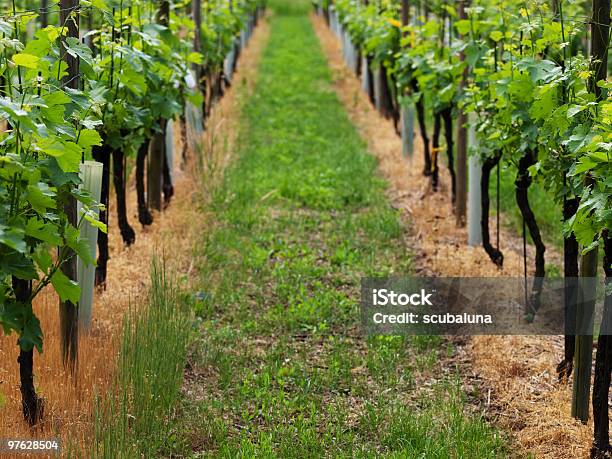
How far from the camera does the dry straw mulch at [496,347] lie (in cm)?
447

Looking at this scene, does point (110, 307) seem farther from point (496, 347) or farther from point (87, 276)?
point (496, 347)

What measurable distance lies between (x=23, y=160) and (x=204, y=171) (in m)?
5.08

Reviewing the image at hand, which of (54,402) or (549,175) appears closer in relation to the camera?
(54,402)

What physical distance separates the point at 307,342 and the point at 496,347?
3.74ft

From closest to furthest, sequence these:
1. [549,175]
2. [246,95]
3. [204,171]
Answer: [549,175] < [204,171] < [246,95]

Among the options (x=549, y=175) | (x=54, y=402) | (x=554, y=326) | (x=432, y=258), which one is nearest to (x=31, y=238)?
(x=54, y=402)

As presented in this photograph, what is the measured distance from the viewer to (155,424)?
4258mm

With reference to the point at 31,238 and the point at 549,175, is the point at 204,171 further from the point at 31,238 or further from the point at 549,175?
the point at 31,238

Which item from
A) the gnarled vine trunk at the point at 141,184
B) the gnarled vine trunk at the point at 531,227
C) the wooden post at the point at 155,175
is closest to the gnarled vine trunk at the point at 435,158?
the wooden post at the point at 155,175

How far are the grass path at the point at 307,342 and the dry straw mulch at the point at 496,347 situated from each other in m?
0.17

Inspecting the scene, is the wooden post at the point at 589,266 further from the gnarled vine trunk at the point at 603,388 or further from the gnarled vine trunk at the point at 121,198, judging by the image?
the gnarled vine trunk at the point at 121,198

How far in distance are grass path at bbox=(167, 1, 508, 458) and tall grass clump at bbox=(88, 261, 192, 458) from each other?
15 centimetres

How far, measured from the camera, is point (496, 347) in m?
5.54

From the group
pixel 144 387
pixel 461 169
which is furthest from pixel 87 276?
pixel 461 169
